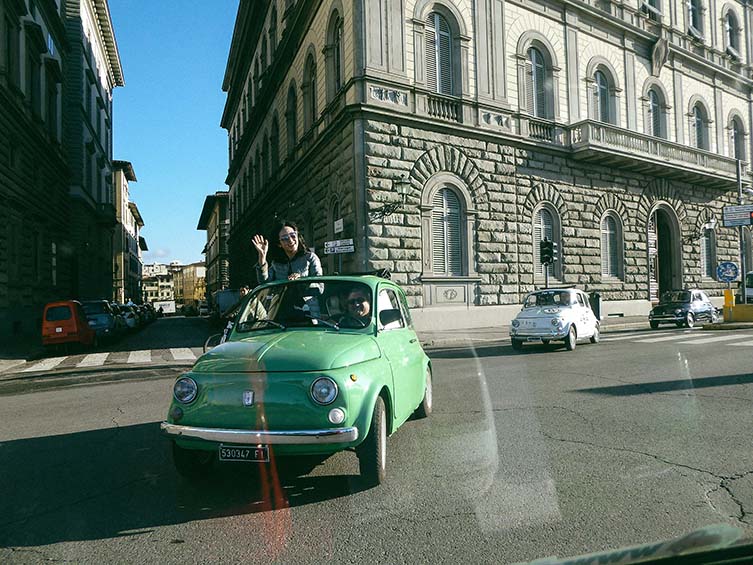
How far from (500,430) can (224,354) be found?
2976mm

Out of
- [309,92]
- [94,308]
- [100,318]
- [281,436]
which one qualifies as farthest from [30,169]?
[281,436]

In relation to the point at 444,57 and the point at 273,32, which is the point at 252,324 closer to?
the point at 444,57

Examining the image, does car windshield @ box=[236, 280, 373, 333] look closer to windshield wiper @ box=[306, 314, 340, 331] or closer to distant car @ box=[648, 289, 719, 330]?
windshield wiper @ box=[306, 314, 340, 331]

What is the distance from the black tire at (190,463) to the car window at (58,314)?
51.0 feet

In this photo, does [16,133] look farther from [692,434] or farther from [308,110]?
[692,434]

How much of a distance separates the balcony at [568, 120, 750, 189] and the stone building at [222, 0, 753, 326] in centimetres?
11

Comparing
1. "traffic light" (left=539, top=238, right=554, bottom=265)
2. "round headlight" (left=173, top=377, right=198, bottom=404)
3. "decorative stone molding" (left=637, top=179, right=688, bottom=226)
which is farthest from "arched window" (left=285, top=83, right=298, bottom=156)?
"round headlight" (left=173, top=377, right=198, bottom=404)

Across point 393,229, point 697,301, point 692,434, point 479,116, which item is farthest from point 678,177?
point 692,434

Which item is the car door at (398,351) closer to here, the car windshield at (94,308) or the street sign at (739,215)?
the car windshield at (94,308)

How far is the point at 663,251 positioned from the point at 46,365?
92.5 feet

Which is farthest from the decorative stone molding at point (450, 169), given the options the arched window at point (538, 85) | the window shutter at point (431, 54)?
the arched window at point (538, 85)

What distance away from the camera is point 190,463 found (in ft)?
14.0

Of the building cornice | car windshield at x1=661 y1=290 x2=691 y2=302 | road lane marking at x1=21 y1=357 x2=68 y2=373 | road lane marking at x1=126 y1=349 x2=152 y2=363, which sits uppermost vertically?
the building cornice

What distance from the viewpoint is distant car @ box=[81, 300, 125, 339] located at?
20.6m
